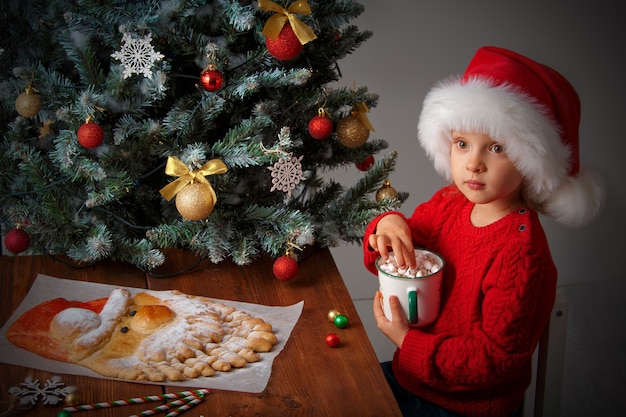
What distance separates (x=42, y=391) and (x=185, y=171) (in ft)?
1.44

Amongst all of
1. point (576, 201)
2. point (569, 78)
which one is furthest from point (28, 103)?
point (569, 78)

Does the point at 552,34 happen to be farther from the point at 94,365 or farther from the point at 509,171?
the point at 94,365

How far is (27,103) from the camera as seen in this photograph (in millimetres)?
1187

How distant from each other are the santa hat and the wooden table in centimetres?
37

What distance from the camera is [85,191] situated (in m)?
1.33

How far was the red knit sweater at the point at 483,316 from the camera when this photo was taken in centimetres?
102

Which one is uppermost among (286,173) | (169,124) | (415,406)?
(169,124)

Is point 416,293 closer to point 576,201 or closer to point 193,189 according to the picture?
point 576,201

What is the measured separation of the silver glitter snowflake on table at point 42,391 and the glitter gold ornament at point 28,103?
0.50 meters

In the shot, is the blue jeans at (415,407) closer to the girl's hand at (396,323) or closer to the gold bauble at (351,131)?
the girl's hand at (396,323)

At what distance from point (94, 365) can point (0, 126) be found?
2.04 feet

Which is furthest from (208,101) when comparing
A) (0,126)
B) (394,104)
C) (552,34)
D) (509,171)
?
(552,34)

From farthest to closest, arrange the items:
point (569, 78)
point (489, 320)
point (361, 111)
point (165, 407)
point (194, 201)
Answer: point (569, 78), point (361, 111), point (194, 201), point (489, 320), point (165, 407)

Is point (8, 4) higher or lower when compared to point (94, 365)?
higher
